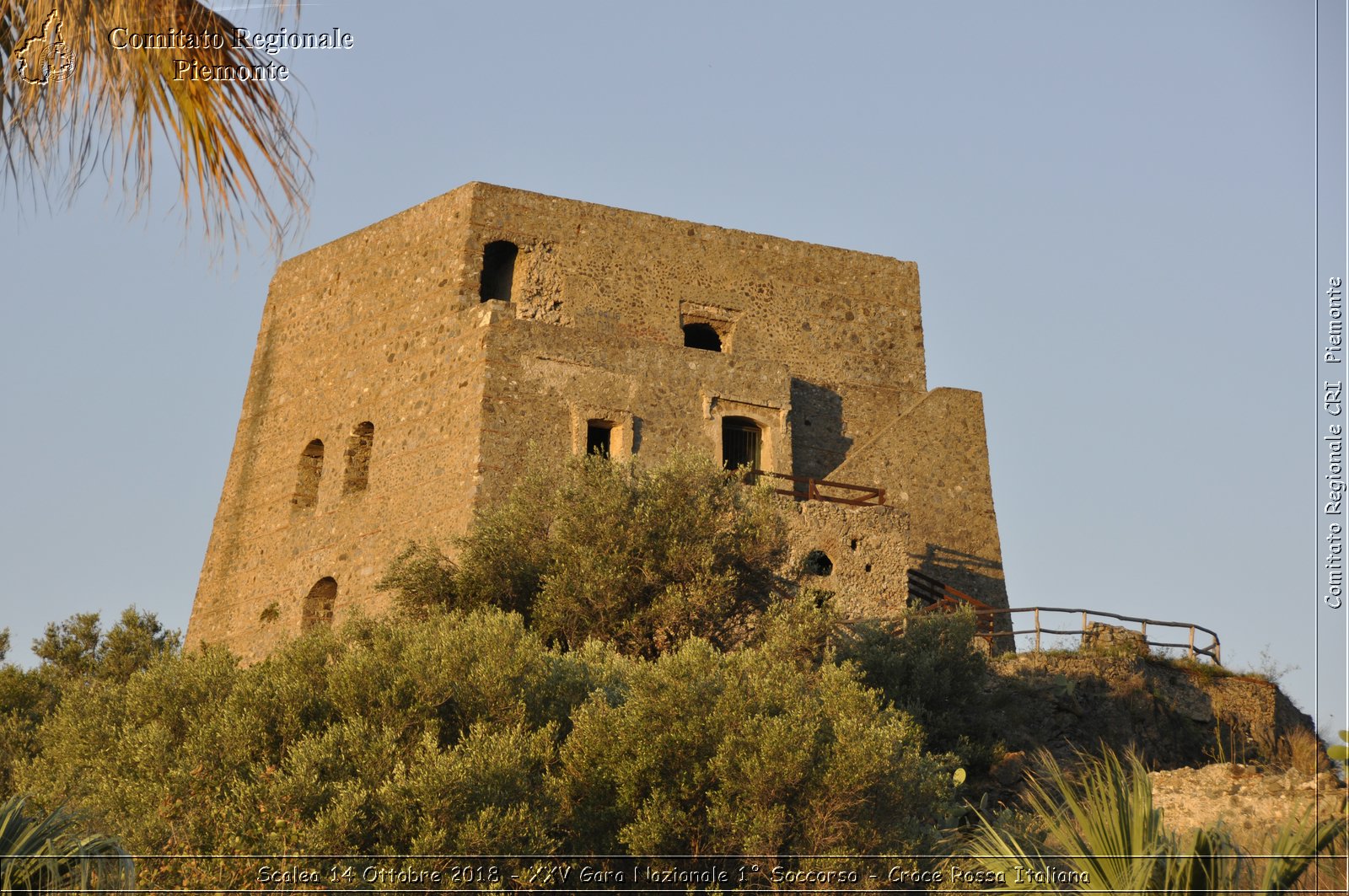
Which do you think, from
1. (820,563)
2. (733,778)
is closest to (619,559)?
(820,563)

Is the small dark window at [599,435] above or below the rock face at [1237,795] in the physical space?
above

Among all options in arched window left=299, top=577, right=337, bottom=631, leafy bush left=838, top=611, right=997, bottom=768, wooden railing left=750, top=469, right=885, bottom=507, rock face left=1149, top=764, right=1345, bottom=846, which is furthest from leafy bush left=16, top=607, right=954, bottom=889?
arched window left=299, top=577, right=337, bottom=631

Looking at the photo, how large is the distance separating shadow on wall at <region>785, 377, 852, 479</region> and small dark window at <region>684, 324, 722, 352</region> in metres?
1.51

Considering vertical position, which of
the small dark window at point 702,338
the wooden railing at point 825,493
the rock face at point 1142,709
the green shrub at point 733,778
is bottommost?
the green shrub at point 733,778

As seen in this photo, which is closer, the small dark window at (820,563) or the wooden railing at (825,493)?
the small dark window at (820,563)

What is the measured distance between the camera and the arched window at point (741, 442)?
22.4 m

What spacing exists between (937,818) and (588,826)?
11.6 feet

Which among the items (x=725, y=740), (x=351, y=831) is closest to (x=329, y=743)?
(x=351, y=831)

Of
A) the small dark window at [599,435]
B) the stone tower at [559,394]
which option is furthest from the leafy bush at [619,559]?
the small dark window at [599,435]

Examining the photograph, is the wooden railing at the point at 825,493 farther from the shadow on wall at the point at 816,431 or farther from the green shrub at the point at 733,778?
the green shrub at the point at 733,778

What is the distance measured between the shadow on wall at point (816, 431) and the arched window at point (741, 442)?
86cm

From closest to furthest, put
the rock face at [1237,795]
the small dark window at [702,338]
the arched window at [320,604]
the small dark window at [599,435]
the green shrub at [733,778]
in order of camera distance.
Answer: the green shrub at [733,778] < the rock face at [1237,795] < the small dark window at [599,435] < the arched window at [320,604] < the small dark window at [702,338]

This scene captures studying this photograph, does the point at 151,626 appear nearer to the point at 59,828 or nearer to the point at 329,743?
the point at 329,743

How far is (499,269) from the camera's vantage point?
2361 centimetres
